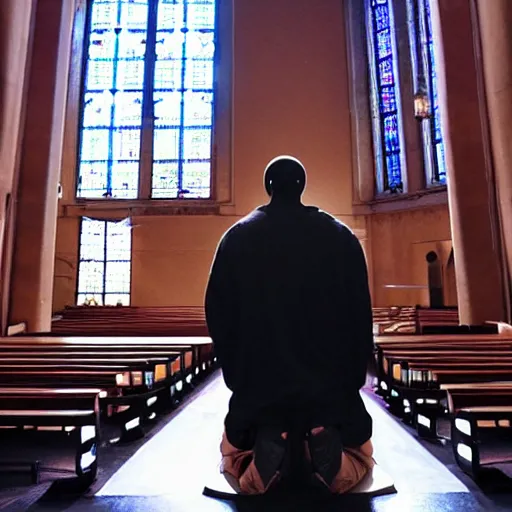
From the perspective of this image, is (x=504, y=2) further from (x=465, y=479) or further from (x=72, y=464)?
(x=72, y=464)

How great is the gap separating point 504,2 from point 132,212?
920 cm

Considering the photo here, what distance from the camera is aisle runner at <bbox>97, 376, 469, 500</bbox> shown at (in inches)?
80.6

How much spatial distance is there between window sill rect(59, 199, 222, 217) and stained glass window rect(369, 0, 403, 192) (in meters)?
4.64

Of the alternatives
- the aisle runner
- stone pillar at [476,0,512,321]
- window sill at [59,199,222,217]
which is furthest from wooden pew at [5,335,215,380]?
window sill at [59,199,222,217]

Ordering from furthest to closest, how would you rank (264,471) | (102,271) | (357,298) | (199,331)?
(102,271)
(199,331)
(357,298)
(264,471)

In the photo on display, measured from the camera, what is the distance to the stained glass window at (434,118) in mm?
10930

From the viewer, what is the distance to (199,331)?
24.1ft

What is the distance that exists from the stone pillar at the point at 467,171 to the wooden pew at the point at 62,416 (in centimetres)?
569

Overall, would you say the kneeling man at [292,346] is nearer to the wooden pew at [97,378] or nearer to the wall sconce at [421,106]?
the wooden pew at [97,378]

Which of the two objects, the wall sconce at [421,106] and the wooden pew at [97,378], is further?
the wall sconce at [421,106]

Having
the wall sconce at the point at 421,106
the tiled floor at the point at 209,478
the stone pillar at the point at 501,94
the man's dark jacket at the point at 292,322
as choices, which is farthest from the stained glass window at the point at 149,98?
the man's dark jacket at the point at 292,322

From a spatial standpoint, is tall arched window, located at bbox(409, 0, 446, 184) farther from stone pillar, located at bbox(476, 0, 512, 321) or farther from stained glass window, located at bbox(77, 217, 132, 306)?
stained glass window, located at bbox(77, 217, 132, 306)

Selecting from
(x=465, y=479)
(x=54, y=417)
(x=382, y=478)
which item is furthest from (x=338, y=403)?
(x=54, y=417)

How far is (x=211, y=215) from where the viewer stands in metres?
11.8
